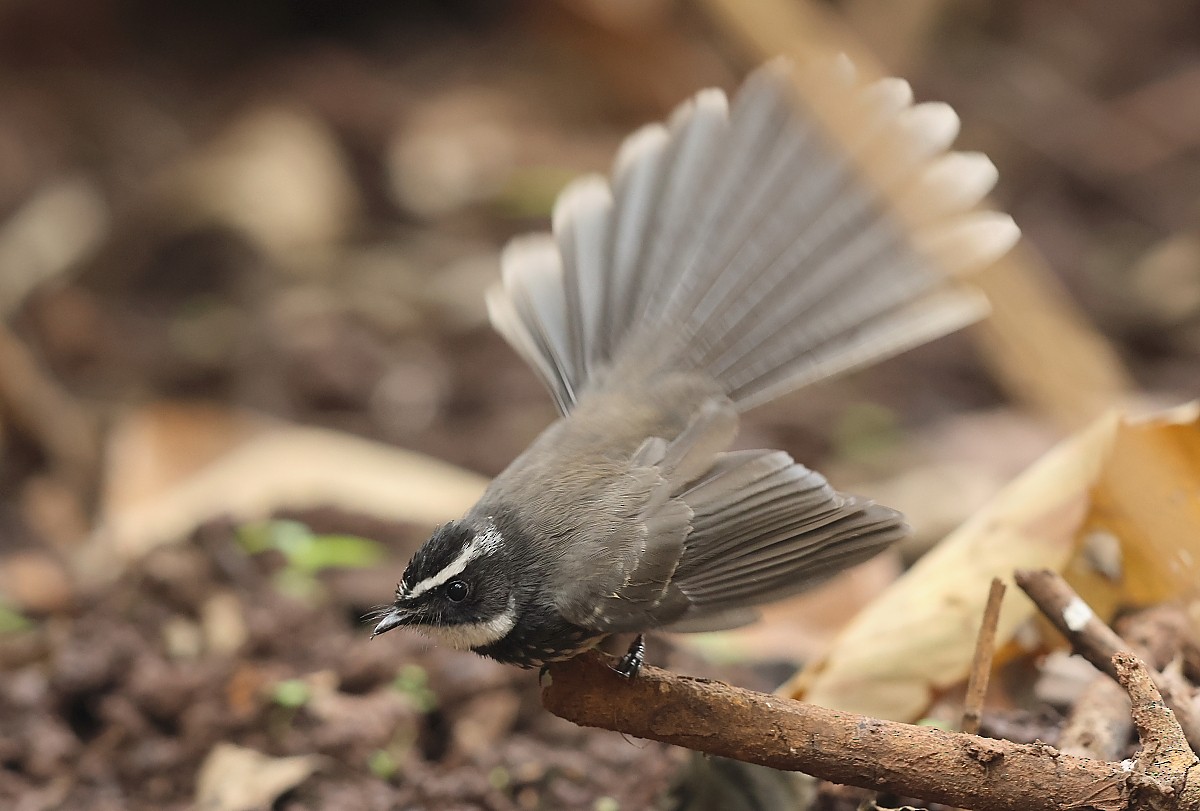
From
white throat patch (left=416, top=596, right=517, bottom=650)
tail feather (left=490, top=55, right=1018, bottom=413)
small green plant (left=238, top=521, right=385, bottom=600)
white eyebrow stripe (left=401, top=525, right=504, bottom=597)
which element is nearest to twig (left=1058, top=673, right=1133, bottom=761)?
tail feather (left=490, top=55, right=1018, bottom=413)

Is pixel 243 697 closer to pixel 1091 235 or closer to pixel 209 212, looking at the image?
pixel 209 212

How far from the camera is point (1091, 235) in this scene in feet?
25.4

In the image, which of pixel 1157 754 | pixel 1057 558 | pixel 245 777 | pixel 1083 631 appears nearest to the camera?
pixel 1157 754

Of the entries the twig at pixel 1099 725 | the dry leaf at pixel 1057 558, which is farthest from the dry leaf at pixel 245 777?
the twig at pixel 1099 725

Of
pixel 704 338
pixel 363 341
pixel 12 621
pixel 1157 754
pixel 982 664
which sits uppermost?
pixel 363 341

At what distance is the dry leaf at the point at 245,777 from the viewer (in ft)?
10.4

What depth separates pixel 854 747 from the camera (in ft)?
7.77

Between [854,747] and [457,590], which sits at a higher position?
[457,590]

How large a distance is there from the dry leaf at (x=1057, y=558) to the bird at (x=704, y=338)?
0.46 meters

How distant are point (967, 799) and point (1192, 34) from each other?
28.4 ft

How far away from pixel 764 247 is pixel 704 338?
31 centimetres

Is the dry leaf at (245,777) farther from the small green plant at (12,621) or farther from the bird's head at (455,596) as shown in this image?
the small green plant at (12,621)

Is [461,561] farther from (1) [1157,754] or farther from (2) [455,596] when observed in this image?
(1) [1157,754]

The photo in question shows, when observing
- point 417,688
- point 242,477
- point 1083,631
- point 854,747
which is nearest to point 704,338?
point 417,688
